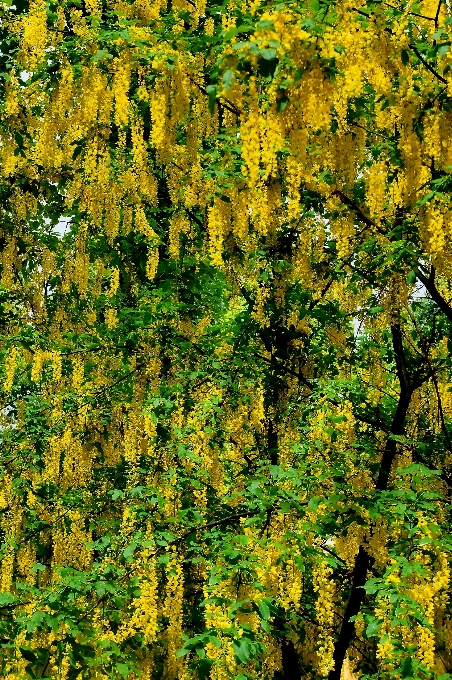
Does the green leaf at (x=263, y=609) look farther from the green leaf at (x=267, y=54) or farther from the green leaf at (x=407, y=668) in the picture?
the green leaf at (x=267, y=54)

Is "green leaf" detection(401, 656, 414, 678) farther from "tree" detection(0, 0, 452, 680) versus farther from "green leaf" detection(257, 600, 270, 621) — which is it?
"green leaf" detection(257, 600, 270, 621)

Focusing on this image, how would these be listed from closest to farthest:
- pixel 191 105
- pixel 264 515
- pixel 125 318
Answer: pixel 264 515 < pixel 191 105 < pixel 125 318

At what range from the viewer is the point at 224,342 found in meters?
6.00

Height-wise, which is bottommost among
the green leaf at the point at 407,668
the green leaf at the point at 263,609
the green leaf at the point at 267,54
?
the green leaf at the point at 407,668

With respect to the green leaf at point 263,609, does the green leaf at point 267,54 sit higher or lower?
higher

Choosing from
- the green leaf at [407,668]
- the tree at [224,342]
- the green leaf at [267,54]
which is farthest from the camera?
the tree at [224,342]

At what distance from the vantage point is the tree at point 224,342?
3.88 metres

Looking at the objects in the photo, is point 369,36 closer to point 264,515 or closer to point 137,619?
point 264,515

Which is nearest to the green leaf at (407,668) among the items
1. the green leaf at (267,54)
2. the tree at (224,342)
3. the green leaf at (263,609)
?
the tree at (224,342)

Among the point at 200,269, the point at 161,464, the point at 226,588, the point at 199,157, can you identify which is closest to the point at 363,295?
the point at 200,269

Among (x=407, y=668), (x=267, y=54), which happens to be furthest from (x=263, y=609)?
(x=267, y=54)

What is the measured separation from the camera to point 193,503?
5.49 m

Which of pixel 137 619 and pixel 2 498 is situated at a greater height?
pixel 2 498

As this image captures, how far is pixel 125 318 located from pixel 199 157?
1793mm
